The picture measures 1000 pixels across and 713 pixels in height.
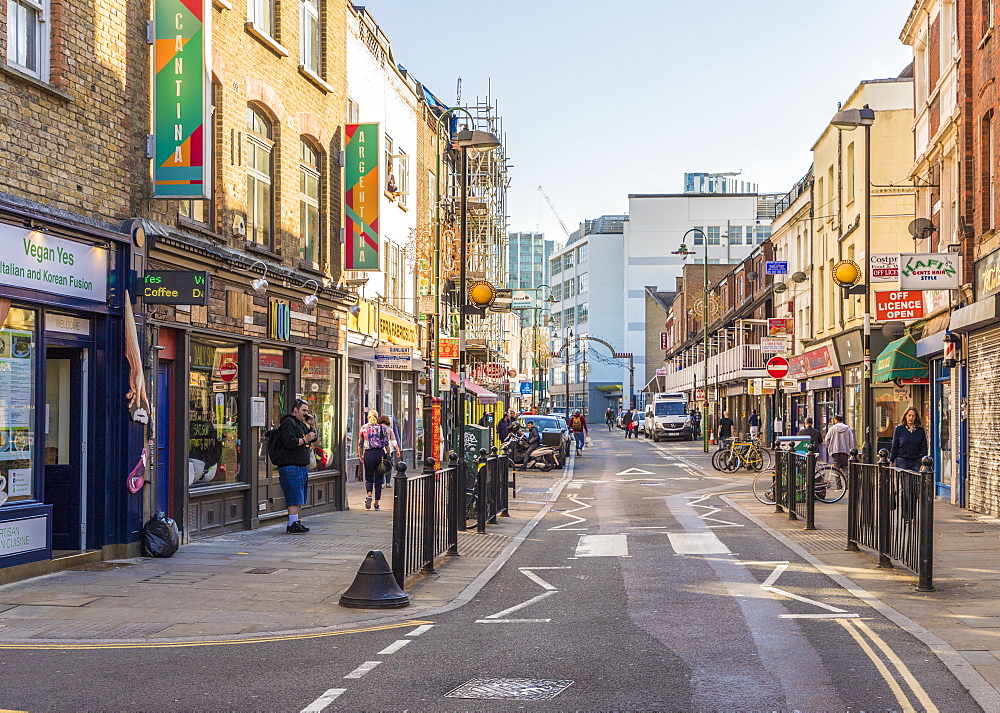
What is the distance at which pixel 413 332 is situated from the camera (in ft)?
108

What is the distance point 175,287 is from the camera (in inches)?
523

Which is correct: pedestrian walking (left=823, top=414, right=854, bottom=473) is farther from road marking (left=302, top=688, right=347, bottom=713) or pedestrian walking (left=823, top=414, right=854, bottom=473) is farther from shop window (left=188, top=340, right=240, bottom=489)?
road marking (left=302, top=688, right=347, bottom=713)

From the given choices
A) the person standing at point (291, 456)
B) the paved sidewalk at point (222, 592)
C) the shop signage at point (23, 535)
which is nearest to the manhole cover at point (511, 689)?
the paved sidewalk at point (222, 592)

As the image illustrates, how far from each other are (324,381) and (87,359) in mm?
7973

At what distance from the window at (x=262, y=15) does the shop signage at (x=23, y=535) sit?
859 cm

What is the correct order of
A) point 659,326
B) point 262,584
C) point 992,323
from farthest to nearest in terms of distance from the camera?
point 659,326, point 992,323, point 262,584

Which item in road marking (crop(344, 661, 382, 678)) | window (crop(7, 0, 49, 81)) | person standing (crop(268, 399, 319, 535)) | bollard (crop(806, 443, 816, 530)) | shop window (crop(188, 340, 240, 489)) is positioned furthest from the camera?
bollard (crop(806, 443, 816, 530))

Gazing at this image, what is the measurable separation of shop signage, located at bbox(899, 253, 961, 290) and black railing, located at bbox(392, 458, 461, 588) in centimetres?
1019

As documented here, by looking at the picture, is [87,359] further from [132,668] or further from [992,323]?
[992,323]

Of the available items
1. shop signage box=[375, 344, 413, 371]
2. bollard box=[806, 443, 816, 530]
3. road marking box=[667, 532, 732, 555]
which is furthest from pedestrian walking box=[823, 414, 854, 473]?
shop signage box=[375, 344, 413, 371]

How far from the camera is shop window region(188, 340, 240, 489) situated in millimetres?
15422

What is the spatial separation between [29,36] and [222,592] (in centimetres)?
592

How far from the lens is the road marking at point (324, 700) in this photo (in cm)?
652

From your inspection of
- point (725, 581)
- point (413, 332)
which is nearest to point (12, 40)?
point (725, 581)
